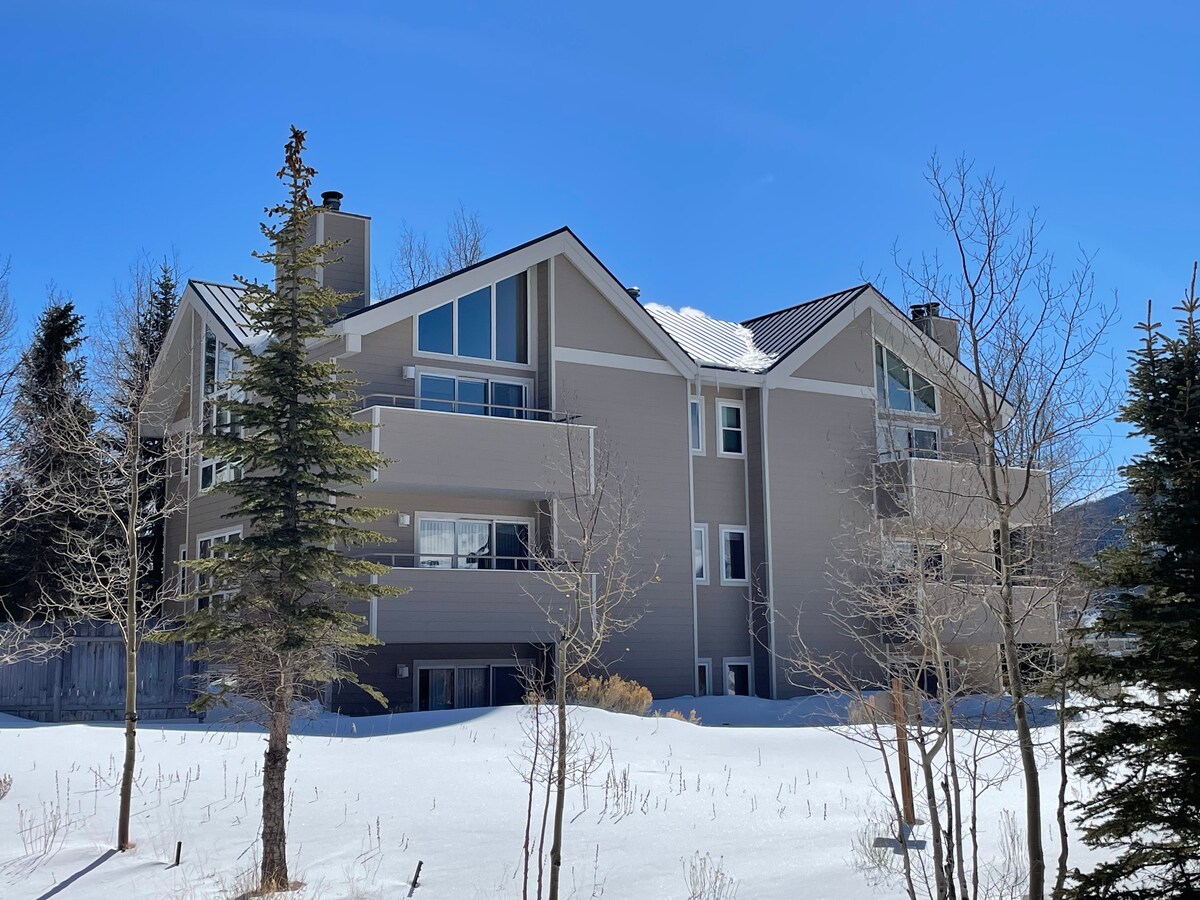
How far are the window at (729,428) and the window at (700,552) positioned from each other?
2078 mm

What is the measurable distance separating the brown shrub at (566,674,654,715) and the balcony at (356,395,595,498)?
4190 mm

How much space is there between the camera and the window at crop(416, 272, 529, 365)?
86.8 feet

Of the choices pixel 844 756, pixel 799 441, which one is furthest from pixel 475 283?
pixel 844 756

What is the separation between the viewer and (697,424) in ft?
97.7

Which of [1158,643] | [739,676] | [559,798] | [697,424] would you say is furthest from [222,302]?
[1158,643]

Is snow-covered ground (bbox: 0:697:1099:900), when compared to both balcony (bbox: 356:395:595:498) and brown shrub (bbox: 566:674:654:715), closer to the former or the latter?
brown shrub (bbox: 566:674:654:715)

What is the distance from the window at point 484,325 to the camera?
2645 centimetres

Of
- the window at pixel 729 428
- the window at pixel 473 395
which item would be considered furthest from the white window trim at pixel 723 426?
the window at pixel 473 395


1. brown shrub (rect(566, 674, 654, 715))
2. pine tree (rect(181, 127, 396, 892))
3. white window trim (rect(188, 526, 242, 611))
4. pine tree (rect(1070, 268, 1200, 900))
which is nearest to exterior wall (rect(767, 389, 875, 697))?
brown shrub (rect(566, 674, 654, 715))

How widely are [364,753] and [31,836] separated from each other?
16.2 feet

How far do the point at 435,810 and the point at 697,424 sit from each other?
17.0 m

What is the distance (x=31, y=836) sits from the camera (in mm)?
13141

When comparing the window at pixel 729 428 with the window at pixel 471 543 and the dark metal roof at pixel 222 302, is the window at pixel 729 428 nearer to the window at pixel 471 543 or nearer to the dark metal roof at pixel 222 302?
the window at pixel 471 543

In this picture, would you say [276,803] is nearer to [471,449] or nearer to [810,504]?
[471,449]
